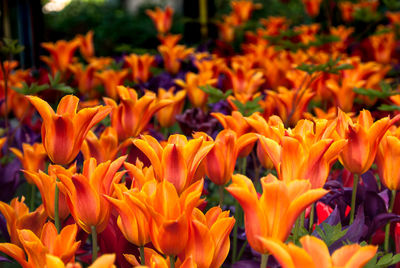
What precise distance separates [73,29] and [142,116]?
9118 mm

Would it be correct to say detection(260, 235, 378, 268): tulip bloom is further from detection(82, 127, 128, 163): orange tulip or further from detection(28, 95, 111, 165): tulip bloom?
detection(82, 127, 128, 163): orange tulip

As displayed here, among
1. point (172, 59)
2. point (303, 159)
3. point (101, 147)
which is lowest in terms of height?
point (172, 59)

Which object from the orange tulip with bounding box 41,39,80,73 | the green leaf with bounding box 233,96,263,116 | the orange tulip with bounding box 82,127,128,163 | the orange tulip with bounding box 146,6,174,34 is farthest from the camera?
the orange tulip with bounding box 146,6,174,34

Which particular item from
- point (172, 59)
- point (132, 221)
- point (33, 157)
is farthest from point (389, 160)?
point (172, 59)

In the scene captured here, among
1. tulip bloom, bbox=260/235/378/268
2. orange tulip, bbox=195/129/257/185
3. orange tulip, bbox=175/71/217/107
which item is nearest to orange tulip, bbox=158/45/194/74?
orange tulip, bbox=175/71/217/107

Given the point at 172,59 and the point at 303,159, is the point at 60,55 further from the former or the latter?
the point at 303,159

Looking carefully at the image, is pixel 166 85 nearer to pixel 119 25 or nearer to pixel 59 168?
pixel 59 168

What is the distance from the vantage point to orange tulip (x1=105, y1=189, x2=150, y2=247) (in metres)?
0.82

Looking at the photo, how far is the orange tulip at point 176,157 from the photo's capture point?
35.6 inches

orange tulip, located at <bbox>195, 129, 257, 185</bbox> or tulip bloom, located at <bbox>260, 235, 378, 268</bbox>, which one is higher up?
tulip bloom, located at <bbox>260, 235, 378, 268</bbox>

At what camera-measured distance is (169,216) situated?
0.78m

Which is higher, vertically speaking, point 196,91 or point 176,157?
point 176,157

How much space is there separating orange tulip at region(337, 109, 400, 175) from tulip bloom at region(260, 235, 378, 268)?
14.9 inches

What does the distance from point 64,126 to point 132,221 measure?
0.80ft
